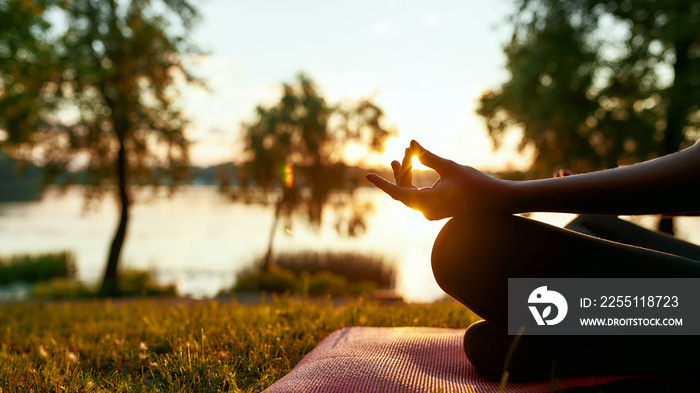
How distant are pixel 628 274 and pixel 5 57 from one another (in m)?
10.7

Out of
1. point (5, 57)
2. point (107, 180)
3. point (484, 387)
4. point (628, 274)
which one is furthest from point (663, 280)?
point (107, 180)

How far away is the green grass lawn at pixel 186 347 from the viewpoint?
188cm

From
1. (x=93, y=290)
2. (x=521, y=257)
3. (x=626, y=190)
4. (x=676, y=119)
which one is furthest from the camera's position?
(x=93, y=290)

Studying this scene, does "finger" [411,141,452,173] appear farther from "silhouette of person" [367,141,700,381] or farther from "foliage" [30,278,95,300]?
"foliage" [30,278,95,300]

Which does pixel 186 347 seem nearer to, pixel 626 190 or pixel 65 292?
pixel 626 190

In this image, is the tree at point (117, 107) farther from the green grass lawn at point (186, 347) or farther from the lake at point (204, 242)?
the green grass lawn at point (186, 347)

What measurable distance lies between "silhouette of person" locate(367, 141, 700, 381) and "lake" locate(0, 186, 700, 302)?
6.87 meters

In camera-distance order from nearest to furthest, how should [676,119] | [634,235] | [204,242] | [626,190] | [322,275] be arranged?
[626,190]
[634,235]
[676,119]
[322,275]
[204,242]

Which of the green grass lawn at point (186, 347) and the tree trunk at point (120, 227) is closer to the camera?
the green grass lawn at point (186, 347)

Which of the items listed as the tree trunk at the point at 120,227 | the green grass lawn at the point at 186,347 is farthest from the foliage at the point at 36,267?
the green grass lawn at the point at 186,347

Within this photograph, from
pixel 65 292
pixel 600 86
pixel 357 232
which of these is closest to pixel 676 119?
pixel 600 86

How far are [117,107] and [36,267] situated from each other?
33.0 ft

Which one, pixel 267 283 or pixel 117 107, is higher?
pixel 117 107

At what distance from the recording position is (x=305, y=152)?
59.7ft
